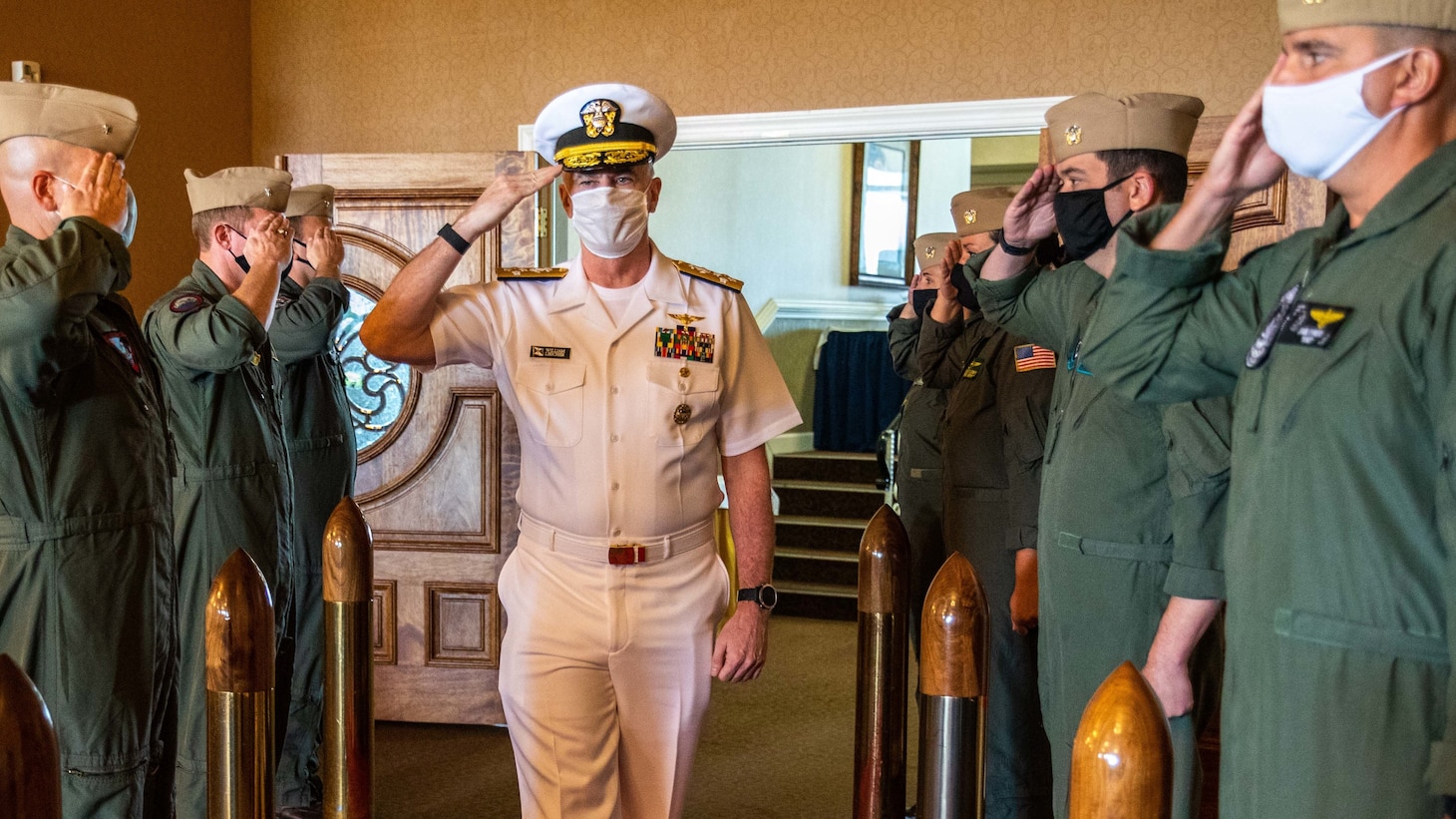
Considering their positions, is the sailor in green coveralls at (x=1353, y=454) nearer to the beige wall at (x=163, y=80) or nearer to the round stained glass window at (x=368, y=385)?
the round stained glass window at (x=368, y=385)

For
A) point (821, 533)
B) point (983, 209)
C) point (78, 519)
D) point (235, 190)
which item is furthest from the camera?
point (821, 533)

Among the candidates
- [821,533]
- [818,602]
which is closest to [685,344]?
[818,602]

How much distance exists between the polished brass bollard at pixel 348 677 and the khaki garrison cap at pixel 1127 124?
65.6 inches

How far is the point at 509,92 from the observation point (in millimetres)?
4402

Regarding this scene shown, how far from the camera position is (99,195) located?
1.94 meters

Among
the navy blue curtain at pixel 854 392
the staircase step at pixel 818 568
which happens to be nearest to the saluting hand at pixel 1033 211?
the staircase step at pixel 818 568

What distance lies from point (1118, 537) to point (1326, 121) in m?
0.94

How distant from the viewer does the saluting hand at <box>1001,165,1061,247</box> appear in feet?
7.23

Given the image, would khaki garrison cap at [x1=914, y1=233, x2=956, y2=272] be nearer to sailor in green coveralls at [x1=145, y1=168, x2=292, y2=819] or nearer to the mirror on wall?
sailor in green coveralls at [x1=145, y1=168, x2=292, y2=819]

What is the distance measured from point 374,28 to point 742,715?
9.60ft

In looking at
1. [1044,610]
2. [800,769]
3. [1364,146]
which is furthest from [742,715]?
[1364,146]

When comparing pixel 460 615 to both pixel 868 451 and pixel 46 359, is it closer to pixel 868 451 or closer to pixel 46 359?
pixel 46 359

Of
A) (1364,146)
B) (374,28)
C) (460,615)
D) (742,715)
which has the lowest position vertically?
(742,715)

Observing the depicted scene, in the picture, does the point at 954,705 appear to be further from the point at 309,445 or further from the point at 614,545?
the point at 309,445
